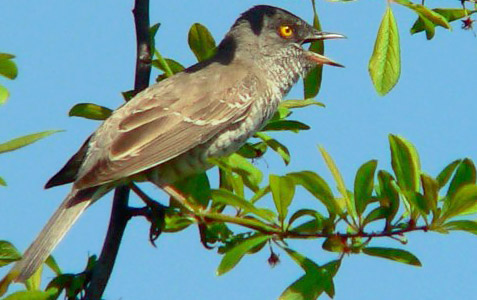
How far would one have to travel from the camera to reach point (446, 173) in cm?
341

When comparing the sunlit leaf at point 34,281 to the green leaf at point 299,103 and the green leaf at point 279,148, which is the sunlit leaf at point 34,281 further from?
the green leaf at point 299,103

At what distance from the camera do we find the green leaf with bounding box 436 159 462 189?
3.38 m

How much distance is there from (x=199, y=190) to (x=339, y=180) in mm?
795

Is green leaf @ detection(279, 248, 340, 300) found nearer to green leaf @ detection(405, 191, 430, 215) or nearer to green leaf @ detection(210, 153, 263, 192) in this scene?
green leaf @ detection(405, 191, 430, 215)

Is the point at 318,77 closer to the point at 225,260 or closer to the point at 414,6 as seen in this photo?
the point at 414,6

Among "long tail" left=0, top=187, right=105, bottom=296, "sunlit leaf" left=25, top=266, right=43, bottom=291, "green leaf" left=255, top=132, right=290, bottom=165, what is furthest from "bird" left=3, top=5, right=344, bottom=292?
"green leaf" left=255, top=132, right=290, bottom=165

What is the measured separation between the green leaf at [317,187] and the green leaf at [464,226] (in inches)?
18.0

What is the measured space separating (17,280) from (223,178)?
3.83ft

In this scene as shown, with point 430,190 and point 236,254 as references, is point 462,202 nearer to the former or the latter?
point 430,190

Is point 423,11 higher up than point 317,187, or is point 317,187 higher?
point 423,11

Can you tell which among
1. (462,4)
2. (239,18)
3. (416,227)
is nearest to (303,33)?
(239,18)

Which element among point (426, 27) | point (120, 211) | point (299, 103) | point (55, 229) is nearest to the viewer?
point (120, 211)

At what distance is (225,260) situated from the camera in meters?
3.39

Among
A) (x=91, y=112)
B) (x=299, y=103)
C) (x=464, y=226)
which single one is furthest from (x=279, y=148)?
(x=464, y=226)
